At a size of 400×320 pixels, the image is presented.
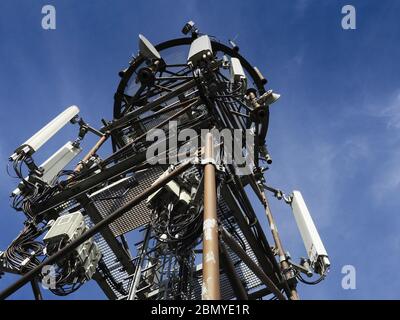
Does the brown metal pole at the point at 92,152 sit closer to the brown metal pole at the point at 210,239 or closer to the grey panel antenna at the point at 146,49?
the grey panel antenna at the point at 146,49

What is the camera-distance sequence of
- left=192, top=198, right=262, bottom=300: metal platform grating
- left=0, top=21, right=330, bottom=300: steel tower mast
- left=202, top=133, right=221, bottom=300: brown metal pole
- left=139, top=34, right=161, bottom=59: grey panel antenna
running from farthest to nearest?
1. left=139, top=34, right=161, bottom=59: grey panel antenna
2. left=192, top=198, right=262, bottom=300: metal platform grating
3. left=0, top=21, right=330, bottom=300: steel tower mast
4. left=202, top=133, right=221, bottom=300: brown metal pole

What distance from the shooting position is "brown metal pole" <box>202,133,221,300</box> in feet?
16.7

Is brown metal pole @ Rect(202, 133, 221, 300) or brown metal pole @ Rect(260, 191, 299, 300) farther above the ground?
brown metal pole @ Rect(202, 133, 221, 300)

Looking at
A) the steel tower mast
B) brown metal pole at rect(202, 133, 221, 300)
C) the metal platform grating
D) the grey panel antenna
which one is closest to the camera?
brown metal pole at rect(202, 133, 221, 300)

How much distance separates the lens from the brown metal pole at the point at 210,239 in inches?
200

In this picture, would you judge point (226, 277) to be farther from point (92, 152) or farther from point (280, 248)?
point (92, 152)

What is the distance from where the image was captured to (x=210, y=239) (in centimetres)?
581

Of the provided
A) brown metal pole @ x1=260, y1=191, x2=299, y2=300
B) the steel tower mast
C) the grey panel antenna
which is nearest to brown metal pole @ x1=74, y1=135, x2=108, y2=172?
the steel tower mast

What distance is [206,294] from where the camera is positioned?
5008mm

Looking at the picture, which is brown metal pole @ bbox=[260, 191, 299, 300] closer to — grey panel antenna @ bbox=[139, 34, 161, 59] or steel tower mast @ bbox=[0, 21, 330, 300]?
steel tower mast @ bbox=[0, 21, 330, 300]
